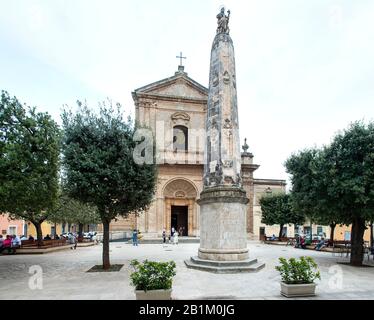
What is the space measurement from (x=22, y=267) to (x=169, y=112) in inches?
844

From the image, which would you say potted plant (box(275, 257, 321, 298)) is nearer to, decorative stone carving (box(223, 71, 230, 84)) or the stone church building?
decorative stone carving (box(223, 71, 230, 84))

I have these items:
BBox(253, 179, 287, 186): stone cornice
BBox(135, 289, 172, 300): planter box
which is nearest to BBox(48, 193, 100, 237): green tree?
BBox(135, 289, 172, 300): planter box

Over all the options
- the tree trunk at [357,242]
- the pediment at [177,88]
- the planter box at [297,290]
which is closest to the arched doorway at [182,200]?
the pediment at [177,88]

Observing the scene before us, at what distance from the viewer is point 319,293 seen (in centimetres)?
905

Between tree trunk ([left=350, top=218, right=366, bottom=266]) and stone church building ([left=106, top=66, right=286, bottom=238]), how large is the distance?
18.1m

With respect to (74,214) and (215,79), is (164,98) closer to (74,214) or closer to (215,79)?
(74,214)

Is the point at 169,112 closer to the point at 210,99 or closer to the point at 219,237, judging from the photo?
the point at 210,99

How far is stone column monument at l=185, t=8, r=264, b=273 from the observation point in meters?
12.7

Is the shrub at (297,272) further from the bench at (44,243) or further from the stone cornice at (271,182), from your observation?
the stone cornice at (271,182)

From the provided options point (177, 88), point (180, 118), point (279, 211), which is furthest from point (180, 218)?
point (177, 88)

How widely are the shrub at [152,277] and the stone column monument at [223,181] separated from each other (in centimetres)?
440

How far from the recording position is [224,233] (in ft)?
41.5

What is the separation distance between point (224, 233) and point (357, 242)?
263 inches
